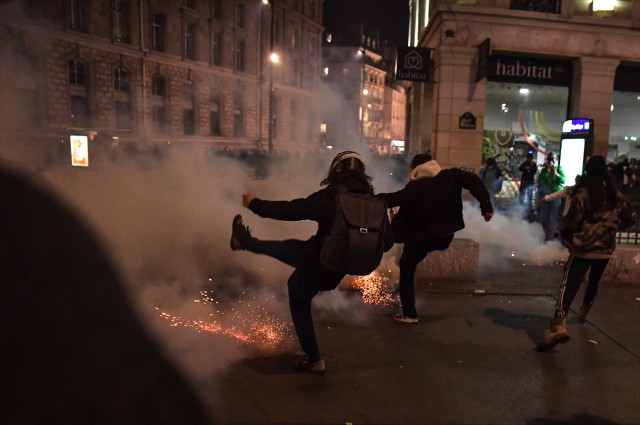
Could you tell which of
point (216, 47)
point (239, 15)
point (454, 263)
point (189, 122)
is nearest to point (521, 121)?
point (454, 263)

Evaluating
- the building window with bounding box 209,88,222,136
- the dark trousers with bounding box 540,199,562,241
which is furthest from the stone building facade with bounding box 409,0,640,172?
the building window with bounding box 209,88,222,136

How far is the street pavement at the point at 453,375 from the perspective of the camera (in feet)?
9.82

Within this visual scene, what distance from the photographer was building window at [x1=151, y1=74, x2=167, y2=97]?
105ft

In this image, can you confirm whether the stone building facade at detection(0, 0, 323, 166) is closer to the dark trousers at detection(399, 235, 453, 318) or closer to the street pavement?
the dark trousers at detection(399, 235, 453, 318)

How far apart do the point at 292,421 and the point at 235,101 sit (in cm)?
3782

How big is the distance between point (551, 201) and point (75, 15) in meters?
25.5

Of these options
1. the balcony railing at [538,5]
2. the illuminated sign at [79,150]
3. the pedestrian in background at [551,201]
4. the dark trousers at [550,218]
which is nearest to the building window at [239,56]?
the illuminated sign at [79,150]

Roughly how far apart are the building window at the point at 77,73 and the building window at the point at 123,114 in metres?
2.41

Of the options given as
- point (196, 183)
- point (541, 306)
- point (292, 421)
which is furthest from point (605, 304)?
point (196, 183)

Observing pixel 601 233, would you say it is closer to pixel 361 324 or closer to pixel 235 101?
pixel 361 324

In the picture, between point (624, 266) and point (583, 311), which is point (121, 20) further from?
point (583, 311)

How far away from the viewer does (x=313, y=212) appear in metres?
3.10

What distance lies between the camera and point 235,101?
39.0 metres

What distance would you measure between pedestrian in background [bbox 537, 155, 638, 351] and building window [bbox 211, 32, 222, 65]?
3535 centimetres
